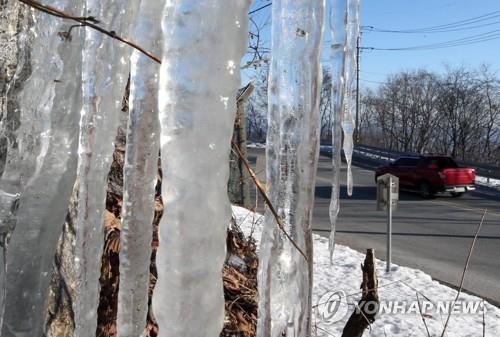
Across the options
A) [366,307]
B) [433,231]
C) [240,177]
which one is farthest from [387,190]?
[366,307]

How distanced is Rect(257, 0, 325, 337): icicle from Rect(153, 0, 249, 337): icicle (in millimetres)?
352

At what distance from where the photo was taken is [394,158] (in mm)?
24906

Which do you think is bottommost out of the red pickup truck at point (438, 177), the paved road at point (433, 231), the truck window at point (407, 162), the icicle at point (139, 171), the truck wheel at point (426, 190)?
the paved road at point (433, 231)

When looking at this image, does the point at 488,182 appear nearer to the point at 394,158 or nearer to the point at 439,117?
the point at 394,158

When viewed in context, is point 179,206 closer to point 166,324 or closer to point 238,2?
point 166,324

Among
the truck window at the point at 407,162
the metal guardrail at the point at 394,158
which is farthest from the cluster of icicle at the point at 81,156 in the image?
the metal guardrail at the point at 394,158

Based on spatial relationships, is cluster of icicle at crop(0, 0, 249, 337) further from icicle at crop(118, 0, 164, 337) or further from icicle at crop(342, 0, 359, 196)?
icicle at crop(342, 0, 359, 196)

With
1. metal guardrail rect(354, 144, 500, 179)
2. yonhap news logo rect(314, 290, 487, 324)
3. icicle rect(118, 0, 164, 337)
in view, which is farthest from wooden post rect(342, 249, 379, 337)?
metal guardrail rect(354, 144, 500, 179)

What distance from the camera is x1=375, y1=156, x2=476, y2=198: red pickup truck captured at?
50.0ft

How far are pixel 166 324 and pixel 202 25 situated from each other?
0.54 metres

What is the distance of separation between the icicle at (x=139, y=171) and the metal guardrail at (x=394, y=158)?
18719mm

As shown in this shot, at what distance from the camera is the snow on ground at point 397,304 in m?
4.77

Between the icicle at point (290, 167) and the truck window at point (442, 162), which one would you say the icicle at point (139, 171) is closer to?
the icicle at point (290, 167)

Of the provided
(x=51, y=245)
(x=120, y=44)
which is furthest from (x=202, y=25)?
(x=51, y=245)
